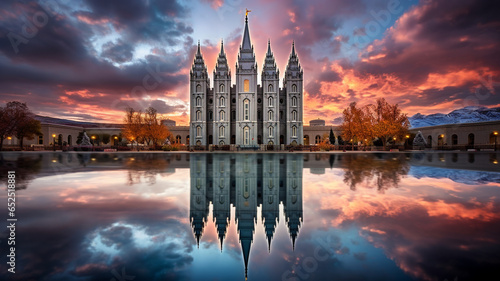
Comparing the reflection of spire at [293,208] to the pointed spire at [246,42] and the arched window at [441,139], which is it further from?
the arched window at [441,139]

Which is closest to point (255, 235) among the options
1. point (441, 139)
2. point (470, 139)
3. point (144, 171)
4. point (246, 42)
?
point (144, 171)

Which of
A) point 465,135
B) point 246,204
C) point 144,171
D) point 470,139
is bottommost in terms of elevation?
point 246,204

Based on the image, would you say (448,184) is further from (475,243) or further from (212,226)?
(212,226)

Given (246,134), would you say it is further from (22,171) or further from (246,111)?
(22,171)

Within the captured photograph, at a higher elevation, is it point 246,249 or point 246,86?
point 246,86

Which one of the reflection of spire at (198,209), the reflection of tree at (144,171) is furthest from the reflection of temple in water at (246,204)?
the reflection of tree at (144,171)

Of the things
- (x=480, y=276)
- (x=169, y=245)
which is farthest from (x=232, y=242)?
(x=480, y=276)

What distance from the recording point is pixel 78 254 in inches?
157

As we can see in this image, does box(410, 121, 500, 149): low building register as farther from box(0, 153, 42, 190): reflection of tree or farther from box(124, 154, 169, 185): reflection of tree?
box(0, 153, 42, 190): reflection of tree

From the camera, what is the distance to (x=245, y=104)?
55.7 metres

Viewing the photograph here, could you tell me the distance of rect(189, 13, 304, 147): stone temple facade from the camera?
55.6m

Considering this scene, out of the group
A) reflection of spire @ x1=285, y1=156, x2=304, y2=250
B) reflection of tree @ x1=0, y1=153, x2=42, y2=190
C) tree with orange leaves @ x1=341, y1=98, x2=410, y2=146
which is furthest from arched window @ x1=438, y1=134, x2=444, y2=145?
reflection of tree @ x1=0, y1=153, x2=42, y2=190

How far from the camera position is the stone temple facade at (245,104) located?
55562 mm

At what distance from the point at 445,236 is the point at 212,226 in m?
5.02
